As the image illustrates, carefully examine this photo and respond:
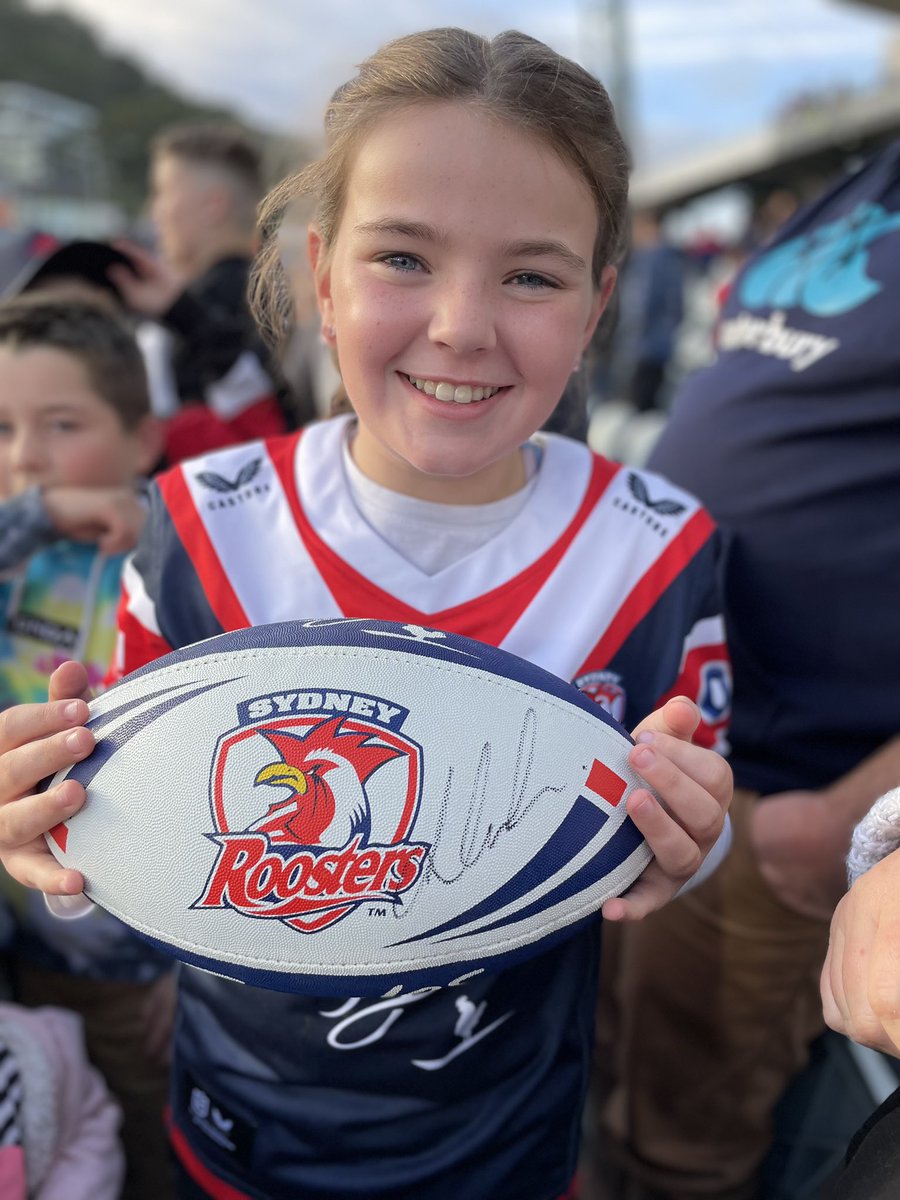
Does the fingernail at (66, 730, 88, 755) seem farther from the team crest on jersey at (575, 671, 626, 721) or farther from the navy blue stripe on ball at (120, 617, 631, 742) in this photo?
the team crest on jersey at (575, 671, 626, 721)

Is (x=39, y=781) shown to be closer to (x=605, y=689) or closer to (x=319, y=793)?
(x=319, y=793)

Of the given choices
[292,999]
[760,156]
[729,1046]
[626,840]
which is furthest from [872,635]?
[760,156]

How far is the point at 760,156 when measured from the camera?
2594cm

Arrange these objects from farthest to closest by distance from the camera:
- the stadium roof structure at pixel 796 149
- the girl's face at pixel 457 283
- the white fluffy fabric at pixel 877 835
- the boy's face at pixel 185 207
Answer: the stadium roof structure at pixel 796 149 → the boy's face at pixel 185 207 → the girl's face at pixel 457 283 → the white fluffy fabric at pixel 877 835

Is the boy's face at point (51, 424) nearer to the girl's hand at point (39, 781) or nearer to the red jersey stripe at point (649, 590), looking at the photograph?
the girl's hand at point (39, 781)

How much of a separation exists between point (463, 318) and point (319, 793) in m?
0.48

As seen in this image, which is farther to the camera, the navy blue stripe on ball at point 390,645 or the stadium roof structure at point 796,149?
the stadium roof structure at point 796,149

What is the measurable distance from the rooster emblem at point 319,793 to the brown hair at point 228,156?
267 centimetres

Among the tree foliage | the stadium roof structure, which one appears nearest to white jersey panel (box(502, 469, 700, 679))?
the stadium roof structure

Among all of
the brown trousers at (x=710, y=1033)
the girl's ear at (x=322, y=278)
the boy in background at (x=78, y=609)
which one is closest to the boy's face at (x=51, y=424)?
the boy in background at (x=78, y=609)

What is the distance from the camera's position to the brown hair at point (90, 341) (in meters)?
1.70

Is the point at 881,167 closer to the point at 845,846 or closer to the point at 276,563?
the point at 845,846

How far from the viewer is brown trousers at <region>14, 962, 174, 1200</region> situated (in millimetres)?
1705

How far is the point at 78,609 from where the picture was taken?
163 cm
